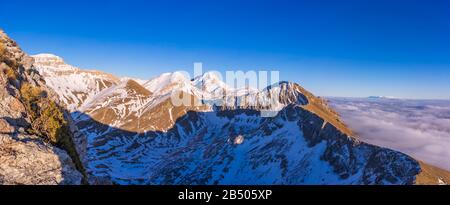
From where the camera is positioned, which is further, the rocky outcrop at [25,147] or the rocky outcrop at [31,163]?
the rocky outcrop at [25,147]

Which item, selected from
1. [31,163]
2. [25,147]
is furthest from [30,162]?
[25,147]

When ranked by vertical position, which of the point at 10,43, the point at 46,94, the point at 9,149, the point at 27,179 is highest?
the point at 10,43

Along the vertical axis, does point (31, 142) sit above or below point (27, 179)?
above

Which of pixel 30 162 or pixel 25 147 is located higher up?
pixel 25 147

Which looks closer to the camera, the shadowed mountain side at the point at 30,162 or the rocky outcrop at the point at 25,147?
the shadowed mountain side at the point at 30,162

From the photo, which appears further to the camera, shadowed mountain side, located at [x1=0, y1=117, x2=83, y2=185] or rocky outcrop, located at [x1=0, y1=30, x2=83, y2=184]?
rocky outcrop, located at [x1=0, y1=30, x2=83, y2=184]

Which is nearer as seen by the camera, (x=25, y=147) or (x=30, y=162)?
(x=30, y=162)

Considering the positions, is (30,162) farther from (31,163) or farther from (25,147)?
(25,147)

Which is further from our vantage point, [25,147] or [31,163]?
[25,147]
